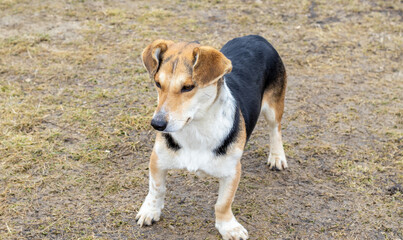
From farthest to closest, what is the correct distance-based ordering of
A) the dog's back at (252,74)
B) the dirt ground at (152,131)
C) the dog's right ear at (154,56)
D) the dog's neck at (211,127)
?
the dirt ground at (152,131), the dog's back at (252,74), the dog's neck at (211,127), the dog's right ear at (154,56)

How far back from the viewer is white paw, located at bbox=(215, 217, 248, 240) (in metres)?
3.95

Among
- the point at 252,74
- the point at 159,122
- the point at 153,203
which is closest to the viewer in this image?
the point at 159,122

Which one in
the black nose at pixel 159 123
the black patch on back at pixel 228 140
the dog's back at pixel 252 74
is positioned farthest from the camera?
the dog's back at pixel 252 74

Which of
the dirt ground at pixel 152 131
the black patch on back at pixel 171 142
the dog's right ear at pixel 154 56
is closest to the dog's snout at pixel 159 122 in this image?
the dog's right ear at pixel 154 56

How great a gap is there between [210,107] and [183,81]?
40cm

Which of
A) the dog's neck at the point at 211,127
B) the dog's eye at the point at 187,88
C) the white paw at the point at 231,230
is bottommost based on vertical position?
the white paw at the point at 231,230

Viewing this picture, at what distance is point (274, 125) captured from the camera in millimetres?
4809

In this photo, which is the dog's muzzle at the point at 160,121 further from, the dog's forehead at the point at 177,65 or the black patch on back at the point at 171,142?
the black patch on back at the point at 171,142

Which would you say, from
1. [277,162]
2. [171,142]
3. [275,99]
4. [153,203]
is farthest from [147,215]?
[275,99]

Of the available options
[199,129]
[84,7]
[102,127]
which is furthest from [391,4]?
[199,129]

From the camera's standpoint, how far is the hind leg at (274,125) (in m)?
4.68

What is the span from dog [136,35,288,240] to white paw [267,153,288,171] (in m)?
0.46

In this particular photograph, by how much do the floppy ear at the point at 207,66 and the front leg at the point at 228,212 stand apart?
936 millimetres

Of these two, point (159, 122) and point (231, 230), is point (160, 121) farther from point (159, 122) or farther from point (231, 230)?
point (231, 230)
